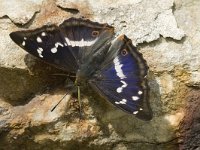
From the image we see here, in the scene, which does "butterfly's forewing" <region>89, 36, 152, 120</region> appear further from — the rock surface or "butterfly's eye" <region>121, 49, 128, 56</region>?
the rock surface

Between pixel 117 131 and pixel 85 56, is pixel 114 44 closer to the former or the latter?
pixel 85 56

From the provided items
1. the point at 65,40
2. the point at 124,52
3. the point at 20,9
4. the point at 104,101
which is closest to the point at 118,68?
the point at 124,52

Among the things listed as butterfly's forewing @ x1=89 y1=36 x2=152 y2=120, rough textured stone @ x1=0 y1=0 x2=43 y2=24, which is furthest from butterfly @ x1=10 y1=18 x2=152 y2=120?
rough textured stone @ x1=0 y1=0 x2=43 y2=24

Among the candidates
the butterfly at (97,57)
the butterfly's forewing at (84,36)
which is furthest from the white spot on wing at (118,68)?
the butterfly's forewing at (84,36)

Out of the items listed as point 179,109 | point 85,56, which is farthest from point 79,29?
point 179,109

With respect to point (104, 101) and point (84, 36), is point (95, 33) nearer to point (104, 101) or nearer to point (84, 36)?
point (84, 36)

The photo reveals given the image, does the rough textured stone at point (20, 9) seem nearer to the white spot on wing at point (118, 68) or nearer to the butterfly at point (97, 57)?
the butterfly at point (97, 57)
